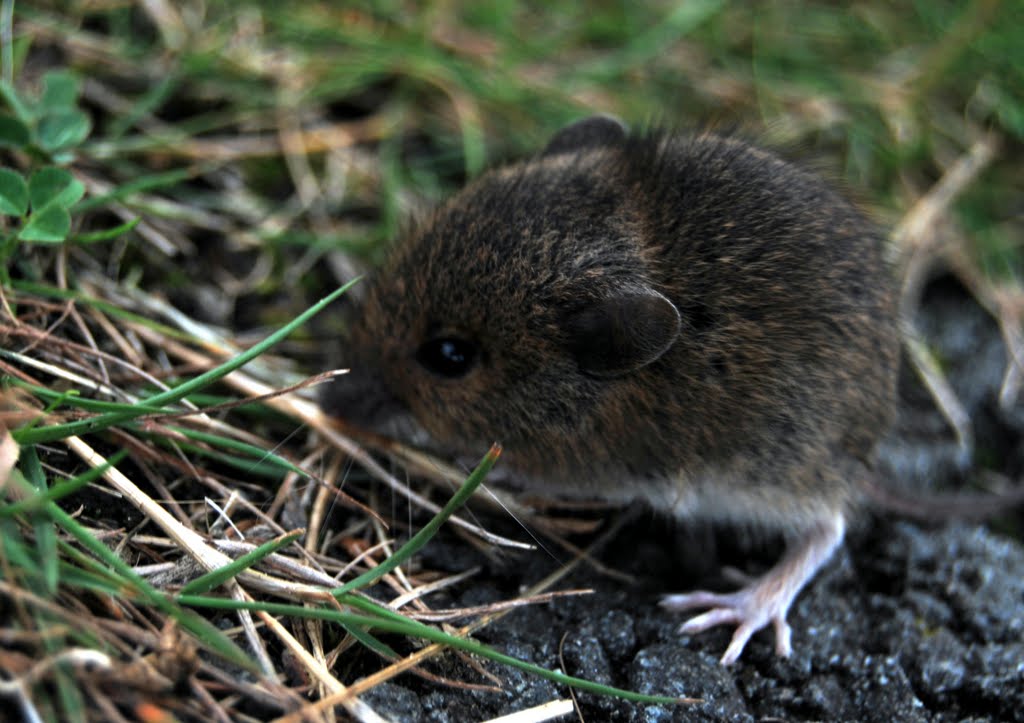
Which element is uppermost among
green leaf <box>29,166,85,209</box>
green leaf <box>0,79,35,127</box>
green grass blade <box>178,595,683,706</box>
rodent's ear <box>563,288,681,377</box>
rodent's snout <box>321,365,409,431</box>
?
green leaf <box>0,79,35,127</box>

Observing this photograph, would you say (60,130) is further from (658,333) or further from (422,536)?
(658,333)

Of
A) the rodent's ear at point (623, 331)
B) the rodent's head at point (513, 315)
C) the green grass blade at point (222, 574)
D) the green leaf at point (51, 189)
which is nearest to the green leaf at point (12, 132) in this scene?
the green leaf at point (51, 189)

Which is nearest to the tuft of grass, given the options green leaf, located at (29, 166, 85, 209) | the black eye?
green leaf, located at (29, 166, 85, 209)

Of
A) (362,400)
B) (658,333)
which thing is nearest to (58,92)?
(362,400)

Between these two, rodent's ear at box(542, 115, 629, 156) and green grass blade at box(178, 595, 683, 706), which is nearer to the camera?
green grass blade at box(178, 595, 683, 706)

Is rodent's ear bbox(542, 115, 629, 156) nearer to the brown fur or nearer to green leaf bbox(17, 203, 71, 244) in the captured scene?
the brown fur

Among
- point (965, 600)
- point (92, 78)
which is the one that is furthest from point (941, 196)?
point (92, 78)

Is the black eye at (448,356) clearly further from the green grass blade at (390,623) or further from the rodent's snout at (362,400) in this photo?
the green grass blade at (390,623)

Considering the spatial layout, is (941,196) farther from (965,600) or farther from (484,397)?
(484,397)
